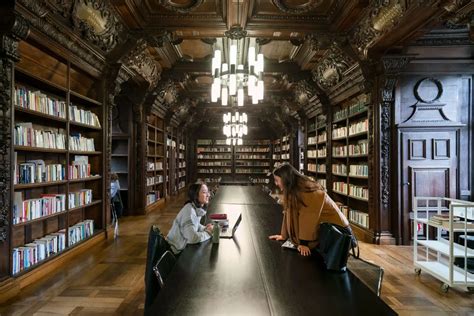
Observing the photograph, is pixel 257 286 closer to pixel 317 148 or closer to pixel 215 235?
pixel 215 235

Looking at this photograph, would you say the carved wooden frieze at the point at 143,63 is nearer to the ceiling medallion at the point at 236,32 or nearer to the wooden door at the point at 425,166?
the ceiling medallion at the point at 236,32

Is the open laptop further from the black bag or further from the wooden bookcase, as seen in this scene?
the wooden bookcase

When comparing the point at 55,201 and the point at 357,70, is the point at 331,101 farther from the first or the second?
the point at 55,201

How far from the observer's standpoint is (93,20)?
4141 mm

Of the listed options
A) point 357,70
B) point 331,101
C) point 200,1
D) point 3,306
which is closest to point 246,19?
point 200,1

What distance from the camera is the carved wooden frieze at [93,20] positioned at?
3.64 m

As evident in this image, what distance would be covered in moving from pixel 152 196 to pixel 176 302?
7.59 m

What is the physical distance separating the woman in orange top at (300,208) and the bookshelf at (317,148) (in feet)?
19.8

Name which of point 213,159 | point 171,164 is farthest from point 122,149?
point 213,159

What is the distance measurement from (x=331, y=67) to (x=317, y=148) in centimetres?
293

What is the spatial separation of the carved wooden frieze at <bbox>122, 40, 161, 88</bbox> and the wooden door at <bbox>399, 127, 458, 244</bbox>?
14.3ft

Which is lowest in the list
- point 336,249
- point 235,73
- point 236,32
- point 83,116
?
point 336,249

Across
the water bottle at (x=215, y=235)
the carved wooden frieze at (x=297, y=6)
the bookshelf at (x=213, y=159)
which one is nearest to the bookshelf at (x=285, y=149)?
the bookshelf at (x=213, y=159)

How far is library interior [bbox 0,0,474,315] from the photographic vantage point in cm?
191
